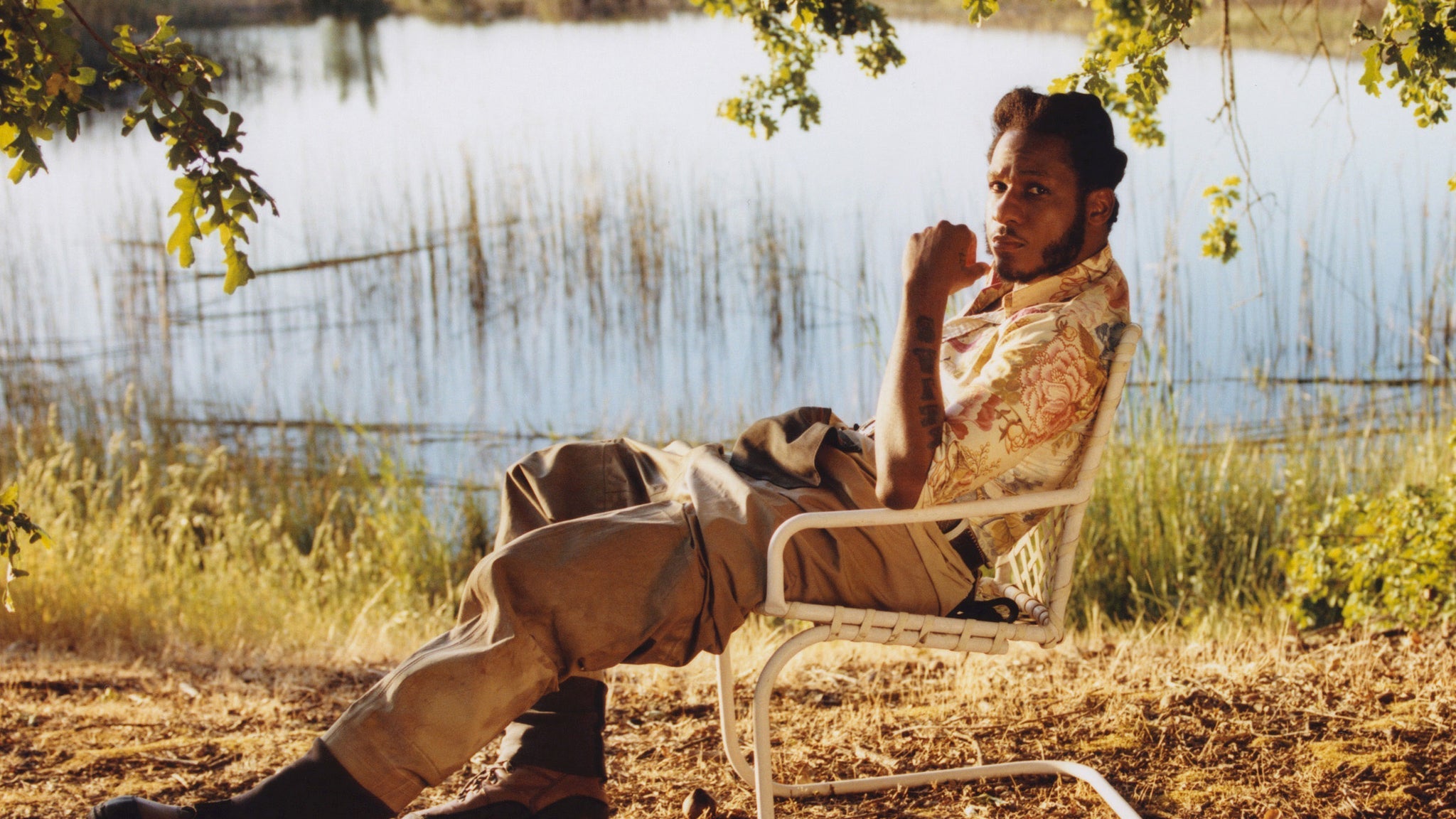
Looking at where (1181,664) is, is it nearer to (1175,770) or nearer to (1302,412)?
(1175,770)

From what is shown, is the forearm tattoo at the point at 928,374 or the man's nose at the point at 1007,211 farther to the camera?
the man's nose at the point at 1007,211

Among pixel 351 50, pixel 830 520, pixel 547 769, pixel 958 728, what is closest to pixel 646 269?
pixel 958 728

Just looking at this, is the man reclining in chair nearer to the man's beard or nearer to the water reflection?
the man's beard

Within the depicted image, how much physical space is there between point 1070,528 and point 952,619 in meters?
0.28

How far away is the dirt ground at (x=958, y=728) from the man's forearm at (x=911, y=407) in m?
0.82

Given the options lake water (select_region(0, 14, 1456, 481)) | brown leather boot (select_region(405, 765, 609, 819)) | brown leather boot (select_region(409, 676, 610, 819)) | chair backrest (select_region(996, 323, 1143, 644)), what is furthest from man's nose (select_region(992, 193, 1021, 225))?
lake water (select_region(0, 14, 1456, 481))

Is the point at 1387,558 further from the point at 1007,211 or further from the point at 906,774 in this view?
the point at 1007,211

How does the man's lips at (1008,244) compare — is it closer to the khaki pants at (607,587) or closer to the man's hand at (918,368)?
the man's hand at (918,368)

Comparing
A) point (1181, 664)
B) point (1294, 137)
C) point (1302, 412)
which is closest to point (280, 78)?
point (1294, 137)

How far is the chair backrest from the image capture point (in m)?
2.01

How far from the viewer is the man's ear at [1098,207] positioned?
2141mm

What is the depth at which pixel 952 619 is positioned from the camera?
78.8 inches

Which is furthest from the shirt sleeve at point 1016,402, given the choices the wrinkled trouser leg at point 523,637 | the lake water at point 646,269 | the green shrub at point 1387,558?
the lake water at point 646,269

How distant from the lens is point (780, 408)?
7406mm
